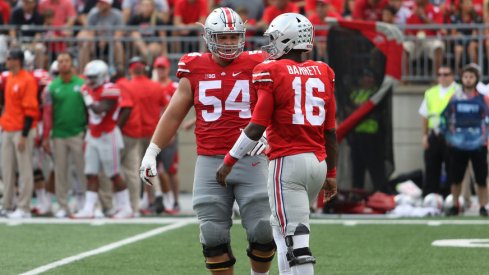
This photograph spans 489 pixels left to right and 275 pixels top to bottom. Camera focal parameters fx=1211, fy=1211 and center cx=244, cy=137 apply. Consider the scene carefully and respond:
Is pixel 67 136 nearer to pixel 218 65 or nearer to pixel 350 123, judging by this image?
pixel 350 123

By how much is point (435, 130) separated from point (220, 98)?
829 centimetres

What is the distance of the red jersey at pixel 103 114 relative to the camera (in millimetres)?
15047

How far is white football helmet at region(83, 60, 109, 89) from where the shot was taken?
15086 mm

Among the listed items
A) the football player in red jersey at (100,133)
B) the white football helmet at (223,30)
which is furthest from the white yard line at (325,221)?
the white football helmet at (223,30)

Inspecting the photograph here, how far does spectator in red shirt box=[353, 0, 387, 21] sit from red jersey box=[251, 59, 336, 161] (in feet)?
38.1

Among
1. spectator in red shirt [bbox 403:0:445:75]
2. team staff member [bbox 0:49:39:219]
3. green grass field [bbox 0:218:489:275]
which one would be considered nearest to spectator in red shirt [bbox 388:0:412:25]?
spectator in red shirt [bbox 403:0:445:75]

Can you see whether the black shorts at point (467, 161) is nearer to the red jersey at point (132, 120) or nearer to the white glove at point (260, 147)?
the red jersey at point (132, 120)

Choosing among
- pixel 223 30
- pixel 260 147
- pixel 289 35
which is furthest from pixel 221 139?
pixel 289 35

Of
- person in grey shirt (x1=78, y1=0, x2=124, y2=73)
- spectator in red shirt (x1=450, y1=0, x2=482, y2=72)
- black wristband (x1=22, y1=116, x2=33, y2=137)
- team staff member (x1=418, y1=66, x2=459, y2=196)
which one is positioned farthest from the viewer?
person in grey shirt (x1=78, y1=0, x2=124, y2=73)

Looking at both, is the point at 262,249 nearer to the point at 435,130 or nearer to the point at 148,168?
the point at 148,168

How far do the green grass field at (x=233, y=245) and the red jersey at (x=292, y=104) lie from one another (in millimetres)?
2535

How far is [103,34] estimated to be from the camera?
63.3 ft

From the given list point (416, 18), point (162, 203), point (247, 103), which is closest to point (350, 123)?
point (162, 203)

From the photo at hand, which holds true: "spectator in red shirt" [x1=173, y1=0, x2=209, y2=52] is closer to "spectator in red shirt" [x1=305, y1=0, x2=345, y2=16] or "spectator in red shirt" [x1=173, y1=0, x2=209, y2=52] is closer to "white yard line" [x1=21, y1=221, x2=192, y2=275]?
"spectator in red shirt" [x1=305, y1=0, x2=345, y2=16]
